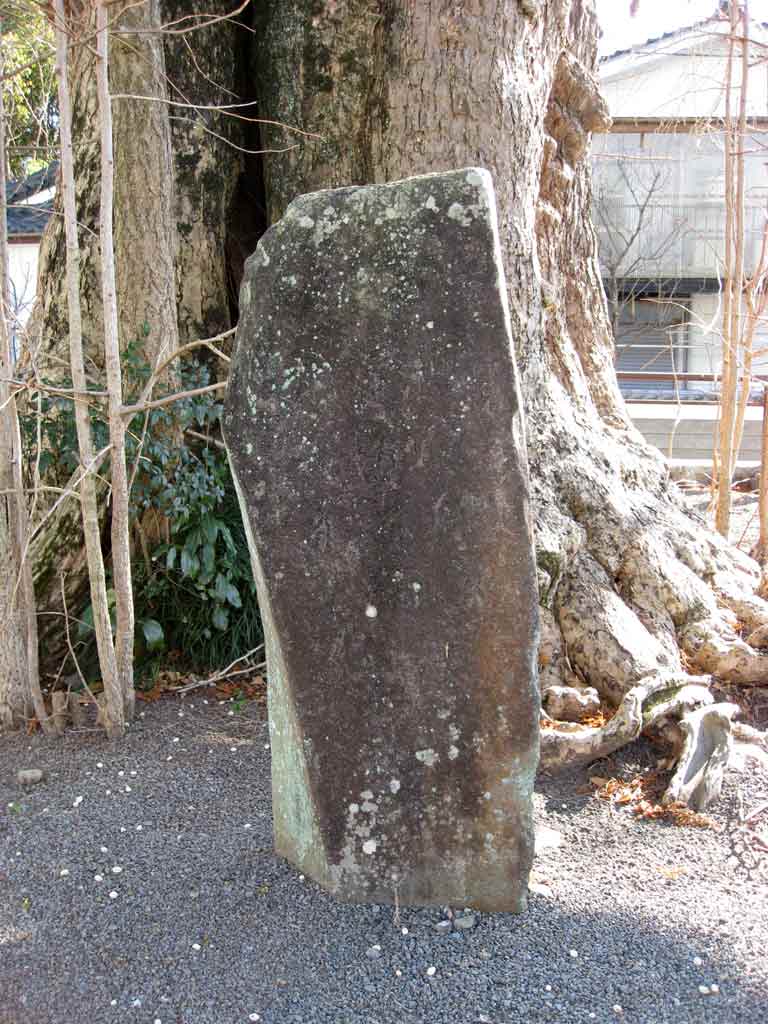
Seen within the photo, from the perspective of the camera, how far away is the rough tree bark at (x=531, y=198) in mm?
3893

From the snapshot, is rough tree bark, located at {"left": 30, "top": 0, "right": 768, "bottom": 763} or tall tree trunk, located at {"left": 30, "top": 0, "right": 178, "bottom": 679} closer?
rough tree bark, located at {"left": 30, "top": 0, "right": 768, "bottom": 763}

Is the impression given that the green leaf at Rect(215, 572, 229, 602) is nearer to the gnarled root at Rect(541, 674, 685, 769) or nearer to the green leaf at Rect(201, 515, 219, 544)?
the green leaf at Rect(201, 515, 219, 544)

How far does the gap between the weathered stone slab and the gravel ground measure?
0.93ft

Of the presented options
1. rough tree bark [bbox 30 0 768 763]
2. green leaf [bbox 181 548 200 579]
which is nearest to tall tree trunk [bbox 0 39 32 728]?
green leaf [bbox 181 548 200 579]

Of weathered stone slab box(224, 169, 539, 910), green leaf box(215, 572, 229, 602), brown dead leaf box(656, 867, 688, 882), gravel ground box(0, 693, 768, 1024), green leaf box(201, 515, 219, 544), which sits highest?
weathered stone slab box(224, 169, 539, 910)

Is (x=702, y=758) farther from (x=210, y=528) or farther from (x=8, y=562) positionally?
(x=8, y=562)

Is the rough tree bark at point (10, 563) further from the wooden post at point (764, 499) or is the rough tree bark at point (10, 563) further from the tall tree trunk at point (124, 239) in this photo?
the wooden post at point (764, 499)

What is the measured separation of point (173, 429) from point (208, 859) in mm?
2030

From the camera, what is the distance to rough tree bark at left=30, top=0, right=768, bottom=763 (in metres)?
3.89

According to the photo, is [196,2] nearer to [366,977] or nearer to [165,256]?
[165,256]

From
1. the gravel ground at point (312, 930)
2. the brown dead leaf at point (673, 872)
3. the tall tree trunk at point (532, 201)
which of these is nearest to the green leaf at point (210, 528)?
the gravel ground at point (312, 930)

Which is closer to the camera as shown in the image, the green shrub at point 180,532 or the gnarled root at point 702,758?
the gnarled root at point 702,758

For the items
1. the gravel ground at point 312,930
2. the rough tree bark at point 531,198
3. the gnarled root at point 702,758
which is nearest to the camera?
the gravel ground at point 312,930

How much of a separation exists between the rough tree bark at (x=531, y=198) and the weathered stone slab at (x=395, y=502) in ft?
3.87
